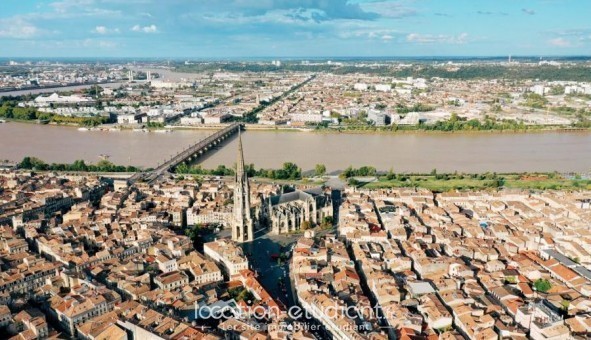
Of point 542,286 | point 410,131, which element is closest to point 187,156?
point 410,131

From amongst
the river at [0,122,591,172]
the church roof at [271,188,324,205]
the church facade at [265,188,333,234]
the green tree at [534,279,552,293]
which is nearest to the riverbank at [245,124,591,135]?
the river at [0,122,591,172]

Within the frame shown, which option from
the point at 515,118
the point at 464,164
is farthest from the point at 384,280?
the point at 515,118

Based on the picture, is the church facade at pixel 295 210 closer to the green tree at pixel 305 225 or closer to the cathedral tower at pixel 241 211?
the green tree at pixel 305 225

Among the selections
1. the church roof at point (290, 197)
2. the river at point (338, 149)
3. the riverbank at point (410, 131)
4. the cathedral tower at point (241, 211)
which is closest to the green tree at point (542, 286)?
the church roof at point (290, 197)

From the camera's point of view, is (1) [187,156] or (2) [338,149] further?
(2) [338,149]

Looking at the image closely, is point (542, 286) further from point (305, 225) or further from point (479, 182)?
point (479, 182)

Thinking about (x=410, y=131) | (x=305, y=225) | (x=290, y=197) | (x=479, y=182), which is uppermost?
(x=290, y=197)
